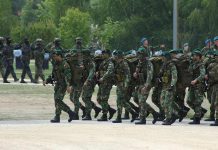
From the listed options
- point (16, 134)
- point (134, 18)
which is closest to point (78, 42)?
point (16, 134)

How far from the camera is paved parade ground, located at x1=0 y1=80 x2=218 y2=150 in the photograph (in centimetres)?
1595

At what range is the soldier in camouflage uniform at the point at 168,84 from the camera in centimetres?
2078

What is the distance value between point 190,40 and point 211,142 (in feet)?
169

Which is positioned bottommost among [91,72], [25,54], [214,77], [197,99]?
[197,99]

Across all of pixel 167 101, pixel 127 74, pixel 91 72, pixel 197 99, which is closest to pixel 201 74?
pixel 197 99

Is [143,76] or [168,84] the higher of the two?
[143,76]

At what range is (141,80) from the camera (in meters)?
21.3

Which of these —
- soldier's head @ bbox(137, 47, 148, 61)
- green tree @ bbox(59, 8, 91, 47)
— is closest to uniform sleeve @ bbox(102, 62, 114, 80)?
soldier's head @ bbox(137, 47, 148, 61)

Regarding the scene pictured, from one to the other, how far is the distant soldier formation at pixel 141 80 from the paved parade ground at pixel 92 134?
0.39 m

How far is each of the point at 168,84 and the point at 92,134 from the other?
3.39 m

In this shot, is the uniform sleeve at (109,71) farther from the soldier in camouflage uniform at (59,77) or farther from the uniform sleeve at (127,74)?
the soldier in camouflage uniform at (59,77)

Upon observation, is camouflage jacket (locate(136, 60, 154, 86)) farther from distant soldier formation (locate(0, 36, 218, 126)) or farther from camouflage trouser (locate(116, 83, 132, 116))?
camouflage trouser (locate(116, 83, 132, 116))

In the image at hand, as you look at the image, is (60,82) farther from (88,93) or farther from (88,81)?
(88,93)

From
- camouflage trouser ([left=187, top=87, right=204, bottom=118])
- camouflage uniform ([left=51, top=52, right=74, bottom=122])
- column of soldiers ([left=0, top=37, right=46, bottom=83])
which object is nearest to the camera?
camouflage uniform ([left=51, top=52, right=74, bottom=122])
